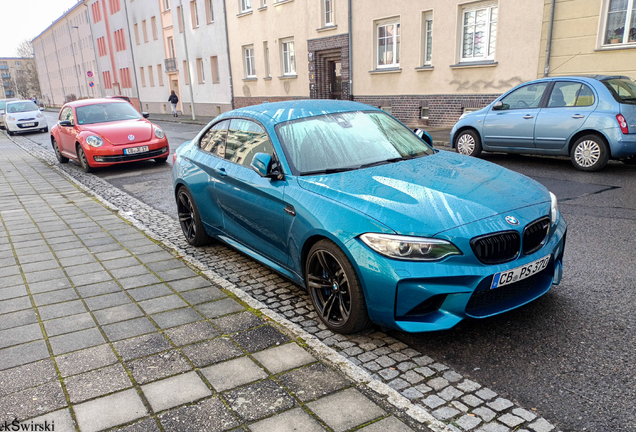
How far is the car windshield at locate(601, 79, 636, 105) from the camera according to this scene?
28.4 feet

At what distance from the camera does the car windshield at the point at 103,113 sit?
1242cm

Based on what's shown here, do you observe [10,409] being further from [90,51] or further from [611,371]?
[90,51]

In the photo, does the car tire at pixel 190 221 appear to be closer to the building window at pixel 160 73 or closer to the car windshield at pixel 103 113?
the car windshield at pixel 103 113

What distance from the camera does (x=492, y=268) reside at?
3.11 meters

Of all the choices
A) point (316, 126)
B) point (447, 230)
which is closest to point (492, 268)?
point (447, 230)

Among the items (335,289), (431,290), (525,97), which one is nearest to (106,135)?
(525,97)

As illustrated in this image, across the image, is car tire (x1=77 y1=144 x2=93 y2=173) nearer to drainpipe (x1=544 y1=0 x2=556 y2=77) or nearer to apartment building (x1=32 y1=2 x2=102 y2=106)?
drainpipe (x1=544 y1=0 x2=556 y2=77)

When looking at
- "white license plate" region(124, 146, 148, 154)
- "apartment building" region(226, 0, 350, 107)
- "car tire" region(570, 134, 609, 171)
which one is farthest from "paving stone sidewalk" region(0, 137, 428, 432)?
"apartment building" region(226, 0, 350, 107)

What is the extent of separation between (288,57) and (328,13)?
413 cm

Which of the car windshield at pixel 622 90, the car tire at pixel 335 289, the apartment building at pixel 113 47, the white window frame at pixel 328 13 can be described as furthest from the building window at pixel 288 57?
the car tire at pixel 335 289

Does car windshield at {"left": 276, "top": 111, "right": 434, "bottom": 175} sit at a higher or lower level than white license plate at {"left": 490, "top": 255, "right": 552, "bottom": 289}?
higher

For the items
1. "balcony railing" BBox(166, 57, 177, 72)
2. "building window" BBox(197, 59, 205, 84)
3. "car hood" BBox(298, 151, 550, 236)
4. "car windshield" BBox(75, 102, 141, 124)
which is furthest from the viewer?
"balcony railing" BBox(166, 57, 177, 72)

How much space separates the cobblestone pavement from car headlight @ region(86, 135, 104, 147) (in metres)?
7.41

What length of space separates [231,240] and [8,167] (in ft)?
38.1
